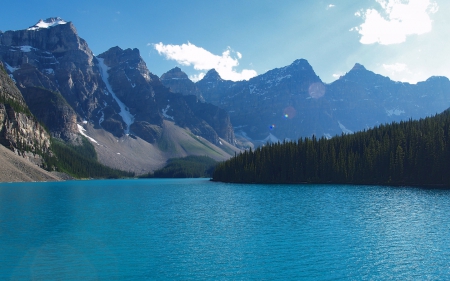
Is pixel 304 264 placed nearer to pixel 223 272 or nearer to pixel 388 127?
pixel 223 272

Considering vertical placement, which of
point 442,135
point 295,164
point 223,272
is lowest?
point 223,272

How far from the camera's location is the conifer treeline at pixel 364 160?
121 m

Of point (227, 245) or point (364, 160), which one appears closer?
point (227, 245)

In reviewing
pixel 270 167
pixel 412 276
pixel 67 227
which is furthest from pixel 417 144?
pixel 67 227

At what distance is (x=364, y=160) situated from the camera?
14250 cm

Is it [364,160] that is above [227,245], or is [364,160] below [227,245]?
above

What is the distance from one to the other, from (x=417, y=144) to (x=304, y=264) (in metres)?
120

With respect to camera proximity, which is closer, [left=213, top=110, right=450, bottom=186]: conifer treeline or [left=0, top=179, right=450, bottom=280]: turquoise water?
[left=0, top=179, right=450, bottom=280]: turquoise water

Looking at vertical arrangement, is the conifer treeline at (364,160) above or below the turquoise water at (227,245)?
above

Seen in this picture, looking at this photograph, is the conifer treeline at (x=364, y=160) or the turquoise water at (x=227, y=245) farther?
the conifer treeline at (x=364, y=160)

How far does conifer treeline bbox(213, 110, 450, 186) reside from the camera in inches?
4781

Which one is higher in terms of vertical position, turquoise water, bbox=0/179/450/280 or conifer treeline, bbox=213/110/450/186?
conifer treeline, bbox=213/110/450/186

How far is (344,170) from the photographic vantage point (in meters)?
145

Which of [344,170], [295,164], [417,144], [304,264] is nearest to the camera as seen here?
[304,264]
